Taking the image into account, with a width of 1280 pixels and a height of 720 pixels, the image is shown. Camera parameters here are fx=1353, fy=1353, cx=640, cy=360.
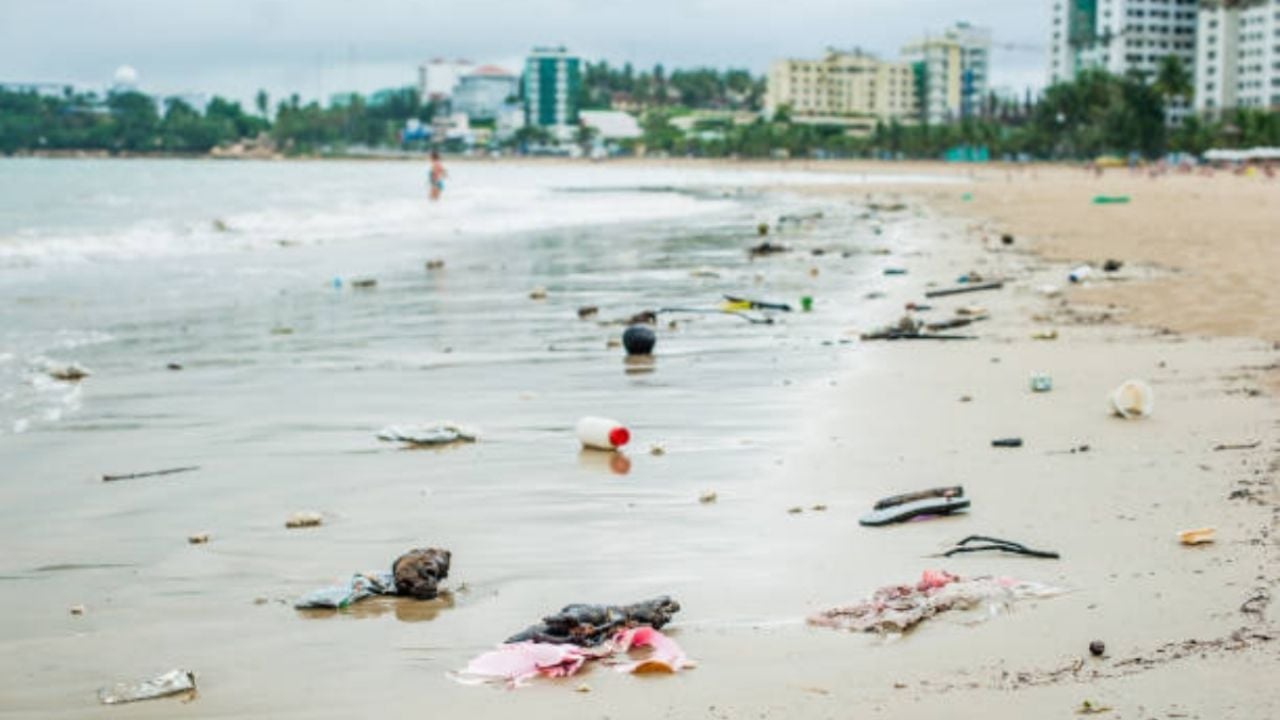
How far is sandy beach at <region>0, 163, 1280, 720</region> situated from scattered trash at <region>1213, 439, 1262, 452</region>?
8cm

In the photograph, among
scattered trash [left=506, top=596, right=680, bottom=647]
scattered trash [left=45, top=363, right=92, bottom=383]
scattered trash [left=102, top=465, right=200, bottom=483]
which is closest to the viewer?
scattered trash [left=506, top=596, right=680, bottom=647]

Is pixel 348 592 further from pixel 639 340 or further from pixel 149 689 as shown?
pixel 639 340

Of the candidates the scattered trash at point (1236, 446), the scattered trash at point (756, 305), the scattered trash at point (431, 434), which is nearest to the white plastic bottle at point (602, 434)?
the scattered trash at point (431, 434)

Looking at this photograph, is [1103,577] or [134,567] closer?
[1103,577]

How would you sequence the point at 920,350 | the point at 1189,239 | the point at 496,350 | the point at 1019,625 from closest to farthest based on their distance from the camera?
the point at 1019,625
the point at 920,350
the point at 496,350
the point at 1189,239

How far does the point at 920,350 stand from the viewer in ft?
37.4

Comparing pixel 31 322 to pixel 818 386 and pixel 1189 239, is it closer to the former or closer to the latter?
pixel 818 386

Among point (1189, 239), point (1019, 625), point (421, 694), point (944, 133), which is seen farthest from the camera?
point (944, 133)

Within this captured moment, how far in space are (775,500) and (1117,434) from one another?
7.86 feet

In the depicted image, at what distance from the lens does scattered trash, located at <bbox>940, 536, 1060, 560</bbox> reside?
17.4 ft

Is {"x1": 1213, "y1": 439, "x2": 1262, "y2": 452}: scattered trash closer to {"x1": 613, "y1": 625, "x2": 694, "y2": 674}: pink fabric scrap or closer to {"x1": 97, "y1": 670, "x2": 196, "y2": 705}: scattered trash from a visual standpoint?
{"x1": 613, "y1": 625, "x2": 694, "y2": 674}: pink fabric scrap

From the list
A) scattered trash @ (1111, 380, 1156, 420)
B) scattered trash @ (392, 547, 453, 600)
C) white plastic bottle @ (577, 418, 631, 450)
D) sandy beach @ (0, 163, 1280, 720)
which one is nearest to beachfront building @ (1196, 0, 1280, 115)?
sandy beach @ (0, 163, 1280, 720)

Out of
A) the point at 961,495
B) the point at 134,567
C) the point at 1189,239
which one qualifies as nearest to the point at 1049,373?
the point at 961,495

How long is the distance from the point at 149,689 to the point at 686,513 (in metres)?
2.78
